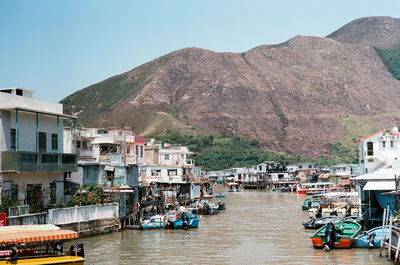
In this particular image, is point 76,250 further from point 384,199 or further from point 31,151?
point 384,199

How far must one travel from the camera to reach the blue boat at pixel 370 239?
121ft

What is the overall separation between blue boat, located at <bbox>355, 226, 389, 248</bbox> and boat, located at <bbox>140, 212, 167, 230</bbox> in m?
18.3

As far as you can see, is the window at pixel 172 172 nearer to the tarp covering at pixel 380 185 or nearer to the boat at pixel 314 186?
the tarp covering at pixel 380 185

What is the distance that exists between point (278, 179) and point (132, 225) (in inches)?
4228

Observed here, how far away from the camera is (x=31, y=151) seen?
39781 mm

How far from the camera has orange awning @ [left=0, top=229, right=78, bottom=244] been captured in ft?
84.2

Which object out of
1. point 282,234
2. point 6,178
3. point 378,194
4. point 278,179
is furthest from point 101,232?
point 278,179

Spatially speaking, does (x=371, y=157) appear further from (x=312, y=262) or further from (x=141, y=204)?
(x=312, y=262)

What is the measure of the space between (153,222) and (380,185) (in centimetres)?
1956

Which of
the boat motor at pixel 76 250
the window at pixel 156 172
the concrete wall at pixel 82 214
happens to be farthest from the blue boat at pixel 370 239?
the window at pixel 156 172

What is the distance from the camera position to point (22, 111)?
39250 millimetres

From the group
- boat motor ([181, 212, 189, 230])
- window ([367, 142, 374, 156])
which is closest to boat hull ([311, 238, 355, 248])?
boat motor ([181, 212, 189, 230])

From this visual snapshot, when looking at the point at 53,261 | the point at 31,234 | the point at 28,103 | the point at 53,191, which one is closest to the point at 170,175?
the point at 53,191

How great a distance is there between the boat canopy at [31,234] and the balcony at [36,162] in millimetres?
9245
